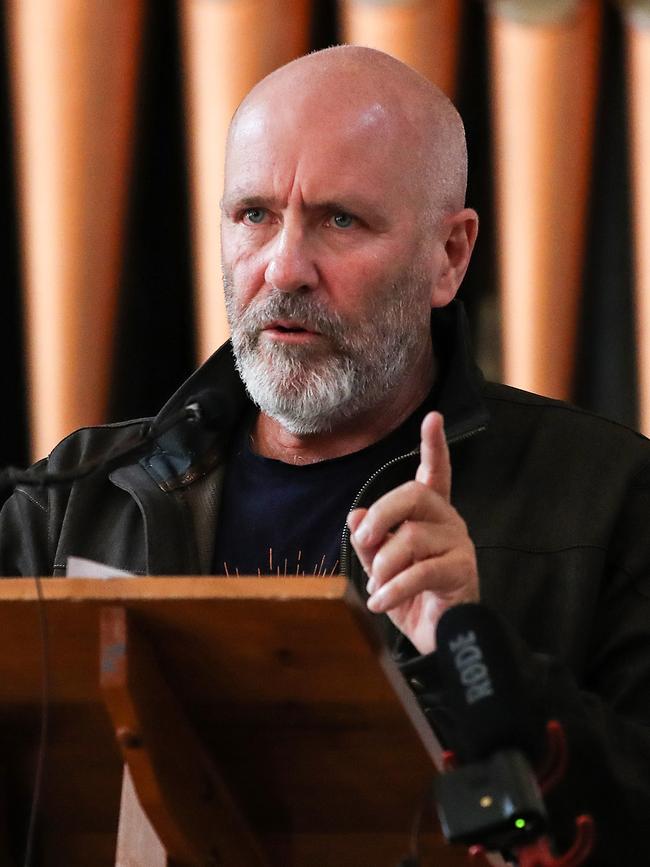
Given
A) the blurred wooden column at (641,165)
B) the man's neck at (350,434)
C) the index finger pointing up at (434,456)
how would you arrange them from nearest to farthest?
Result: the index finger pointing up at (434,456)
the man's neck at (350,434)
the blurred wooden column at (641,165)

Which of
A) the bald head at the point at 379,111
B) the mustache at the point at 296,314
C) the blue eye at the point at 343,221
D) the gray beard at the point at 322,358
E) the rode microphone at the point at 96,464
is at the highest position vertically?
the bald head at the point at 379,111

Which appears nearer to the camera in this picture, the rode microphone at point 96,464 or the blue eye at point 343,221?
the rode microphone at point 96,464

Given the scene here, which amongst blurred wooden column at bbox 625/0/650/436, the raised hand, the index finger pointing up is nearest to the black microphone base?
the raised hand

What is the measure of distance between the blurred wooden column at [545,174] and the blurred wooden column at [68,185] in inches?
19.8

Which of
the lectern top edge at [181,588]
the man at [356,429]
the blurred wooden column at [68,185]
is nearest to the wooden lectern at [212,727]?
the lectern top edge at [181,588]

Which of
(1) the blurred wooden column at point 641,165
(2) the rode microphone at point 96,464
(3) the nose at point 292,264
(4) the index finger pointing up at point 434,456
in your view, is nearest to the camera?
(2) the rode microphone at point 96,464

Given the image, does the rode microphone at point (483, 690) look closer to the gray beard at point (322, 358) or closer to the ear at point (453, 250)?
the gray beard at point (322, 358)

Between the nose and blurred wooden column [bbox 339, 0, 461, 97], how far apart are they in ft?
1.82

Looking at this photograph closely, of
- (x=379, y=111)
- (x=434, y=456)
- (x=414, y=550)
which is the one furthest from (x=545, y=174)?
(x=414, y=550)

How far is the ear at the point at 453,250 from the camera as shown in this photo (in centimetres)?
170

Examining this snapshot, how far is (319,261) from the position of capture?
1.56 metres

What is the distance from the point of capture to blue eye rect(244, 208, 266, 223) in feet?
5.23

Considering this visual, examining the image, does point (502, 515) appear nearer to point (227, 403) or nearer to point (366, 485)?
point (366, 485)

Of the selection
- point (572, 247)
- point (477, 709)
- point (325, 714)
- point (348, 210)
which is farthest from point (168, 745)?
point (572, 247)
